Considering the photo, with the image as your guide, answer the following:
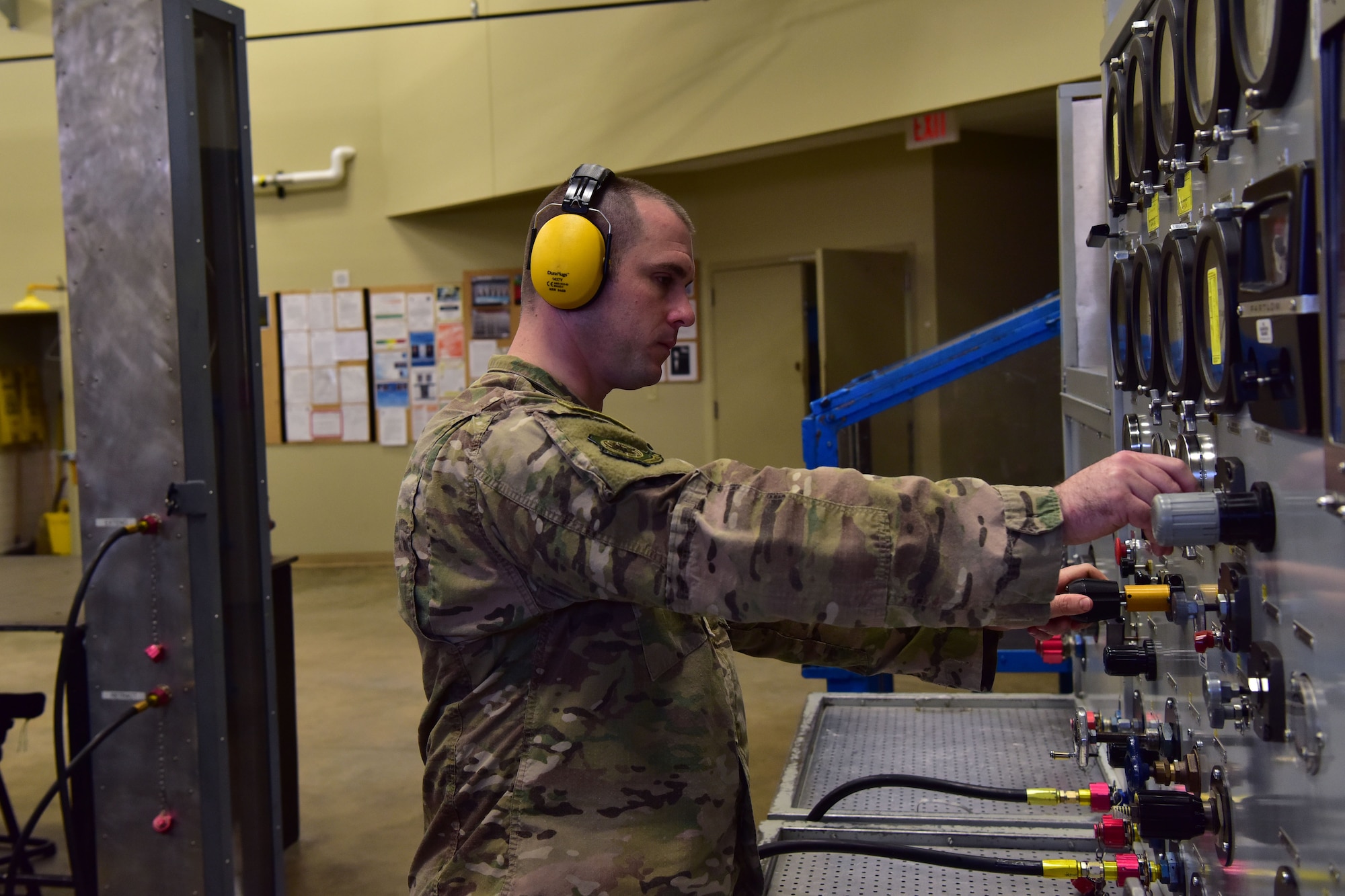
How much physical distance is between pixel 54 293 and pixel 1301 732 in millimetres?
8174

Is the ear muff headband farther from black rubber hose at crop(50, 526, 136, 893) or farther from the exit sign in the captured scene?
the exit sign

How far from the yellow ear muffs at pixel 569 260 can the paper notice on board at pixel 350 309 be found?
6.72 meters

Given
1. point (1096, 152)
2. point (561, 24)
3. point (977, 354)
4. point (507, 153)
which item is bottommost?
point (977, 354)

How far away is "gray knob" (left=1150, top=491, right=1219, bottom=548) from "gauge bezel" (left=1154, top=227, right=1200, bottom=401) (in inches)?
7.7

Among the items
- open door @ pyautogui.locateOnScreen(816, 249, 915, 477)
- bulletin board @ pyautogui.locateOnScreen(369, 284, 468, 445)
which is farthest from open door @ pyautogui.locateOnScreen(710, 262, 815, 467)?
bulletin board @ pyautogui.locateOnScreen(369, 284, 468, 445)

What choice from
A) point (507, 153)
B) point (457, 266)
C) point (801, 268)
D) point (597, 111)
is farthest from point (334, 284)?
point (801, 268)

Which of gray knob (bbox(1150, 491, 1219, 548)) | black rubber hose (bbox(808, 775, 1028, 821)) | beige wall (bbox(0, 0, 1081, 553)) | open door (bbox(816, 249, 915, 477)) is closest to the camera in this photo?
gray knob (bbox(1150, 491, 1219, 548))

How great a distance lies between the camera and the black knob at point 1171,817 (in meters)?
1.01

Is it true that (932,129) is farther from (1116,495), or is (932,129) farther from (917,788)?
(1116,495)

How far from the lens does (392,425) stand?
25.0 feet

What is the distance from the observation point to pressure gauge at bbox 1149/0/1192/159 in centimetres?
98

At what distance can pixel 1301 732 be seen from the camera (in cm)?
76

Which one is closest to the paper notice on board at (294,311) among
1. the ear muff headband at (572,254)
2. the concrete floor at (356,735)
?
the concrete floor at (356,735)

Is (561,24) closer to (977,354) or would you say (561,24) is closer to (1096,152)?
(977,354)
